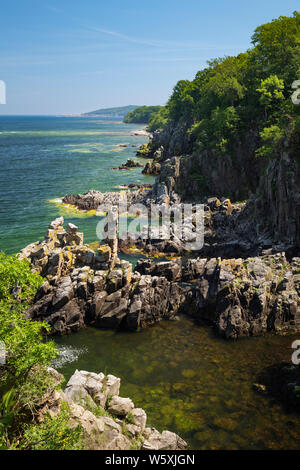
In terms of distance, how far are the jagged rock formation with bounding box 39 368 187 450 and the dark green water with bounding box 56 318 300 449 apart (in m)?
2.21

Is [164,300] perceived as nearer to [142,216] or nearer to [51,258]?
[51,258]

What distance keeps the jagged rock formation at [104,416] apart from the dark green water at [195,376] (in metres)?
2.21

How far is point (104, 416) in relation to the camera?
1742cm

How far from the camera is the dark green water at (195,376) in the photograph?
63.2ft

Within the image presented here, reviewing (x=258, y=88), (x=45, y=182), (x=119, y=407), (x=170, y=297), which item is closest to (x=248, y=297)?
(x=170, y=297)

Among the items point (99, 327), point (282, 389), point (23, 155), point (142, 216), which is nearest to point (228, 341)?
point (282, 389)

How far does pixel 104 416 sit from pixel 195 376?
8648mm

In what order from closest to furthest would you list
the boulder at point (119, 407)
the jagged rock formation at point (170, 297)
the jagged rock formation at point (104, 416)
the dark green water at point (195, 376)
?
the jagged rock formation at point (104, 416), the boulder at point (119, 407), the dark green water at point (195, 376), the jagged rock formation at point (170, 297)

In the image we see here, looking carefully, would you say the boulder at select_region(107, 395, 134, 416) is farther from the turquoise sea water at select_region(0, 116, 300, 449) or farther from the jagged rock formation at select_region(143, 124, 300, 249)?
the jagged rock formation at select_region(143, 124, 300, 249)

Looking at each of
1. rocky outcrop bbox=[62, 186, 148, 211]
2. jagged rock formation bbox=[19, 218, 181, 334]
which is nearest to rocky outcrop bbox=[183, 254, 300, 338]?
jagged rock formation bbox=[19, 218, 181, 334]

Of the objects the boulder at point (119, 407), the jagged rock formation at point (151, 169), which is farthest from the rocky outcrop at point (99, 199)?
the boulder at point (119, 407)

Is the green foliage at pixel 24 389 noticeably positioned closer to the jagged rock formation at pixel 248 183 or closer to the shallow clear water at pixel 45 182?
the jagged rock formation at pixel 248 183

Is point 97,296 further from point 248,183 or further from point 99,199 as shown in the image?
point 248,183
